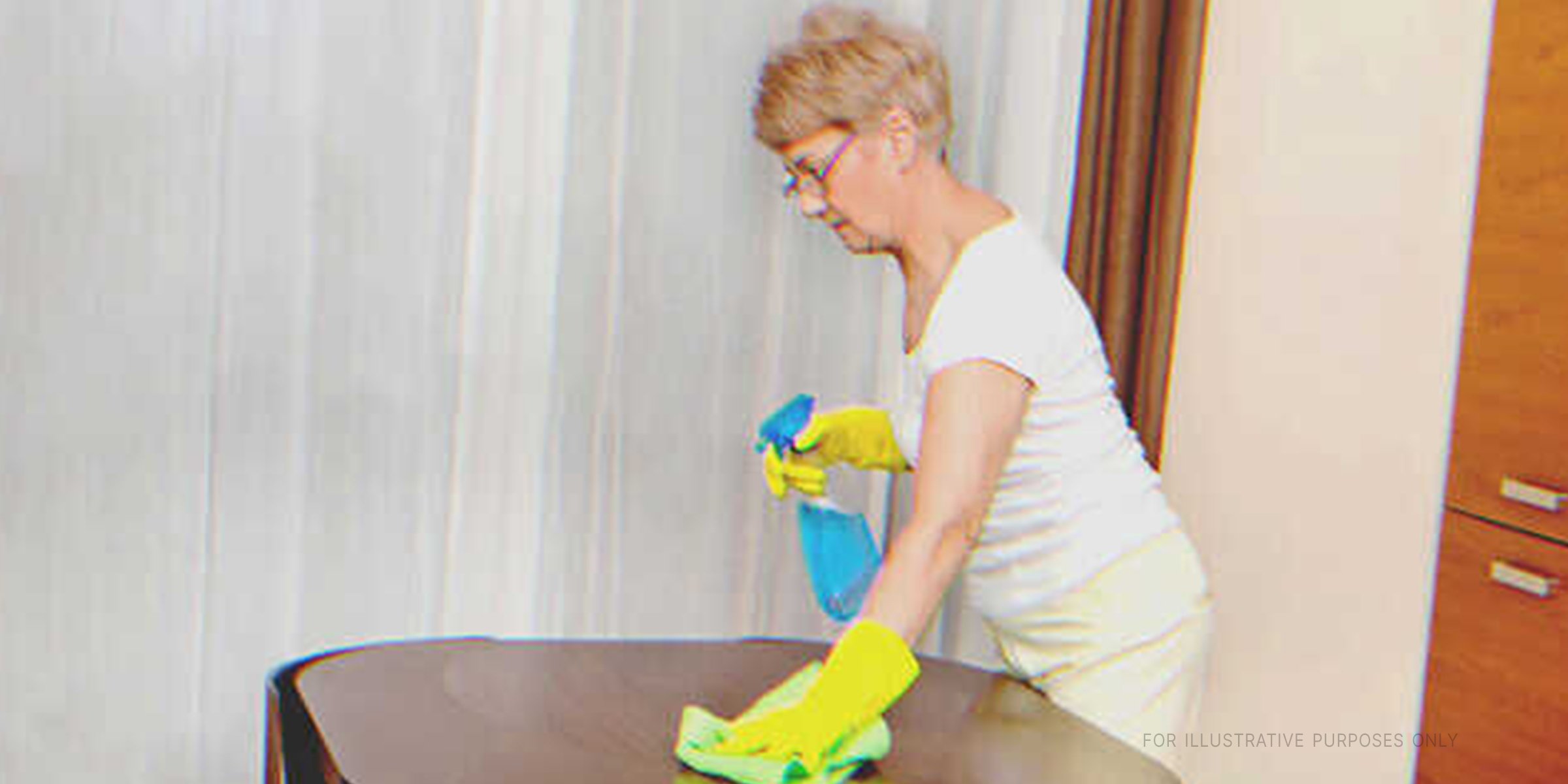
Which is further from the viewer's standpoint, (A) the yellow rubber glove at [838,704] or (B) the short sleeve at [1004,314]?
(B) the short sleeve at [1004,314]

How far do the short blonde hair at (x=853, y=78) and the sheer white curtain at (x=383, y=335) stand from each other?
1.71 feet

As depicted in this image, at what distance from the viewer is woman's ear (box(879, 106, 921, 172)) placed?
1466 millimetres

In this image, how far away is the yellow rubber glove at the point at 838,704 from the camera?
108 cm

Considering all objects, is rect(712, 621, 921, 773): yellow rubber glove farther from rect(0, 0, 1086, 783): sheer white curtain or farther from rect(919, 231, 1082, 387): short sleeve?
rect(0, 0, 1086, 783): sheer white curtain

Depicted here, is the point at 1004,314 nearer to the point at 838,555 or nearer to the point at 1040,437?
the point at 1040,437

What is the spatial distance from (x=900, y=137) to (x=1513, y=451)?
752mm

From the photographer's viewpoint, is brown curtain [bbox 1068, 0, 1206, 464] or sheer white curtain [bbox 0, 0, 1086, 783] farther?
brown curtain [bbox 1068, 0, 1206, 464]

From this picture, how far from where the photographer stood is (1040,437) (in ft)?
4.84

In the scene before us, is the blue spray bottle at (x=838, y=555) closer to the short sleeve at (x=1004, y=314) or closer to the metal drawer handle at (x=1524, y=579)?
the short sleeve at (x=1004, y=314)

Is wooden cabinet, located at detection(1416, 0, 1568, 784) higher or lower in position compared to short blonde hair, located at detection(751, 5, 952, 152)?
lower

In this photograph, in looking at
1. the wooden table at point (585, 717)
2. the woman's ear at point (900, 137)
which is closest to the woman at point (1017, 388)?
the woman's ear at point (900, 137)

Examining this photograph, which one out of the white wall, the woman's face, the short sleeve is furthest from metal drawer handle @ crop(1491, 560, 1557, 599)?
the woman's face

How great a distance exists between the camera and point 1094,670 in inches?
59.4

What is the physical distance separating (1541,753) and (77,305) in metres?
1.65
